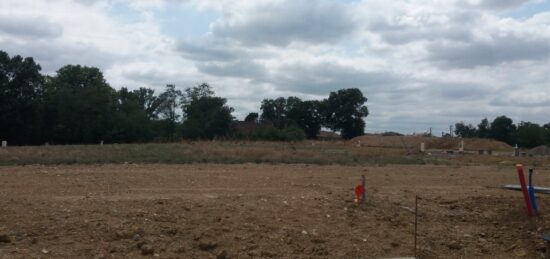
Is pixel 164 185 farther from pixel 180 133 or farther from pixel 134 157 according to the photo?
pixel 180 133

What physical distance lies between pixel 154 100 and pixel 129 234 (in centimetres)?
10382

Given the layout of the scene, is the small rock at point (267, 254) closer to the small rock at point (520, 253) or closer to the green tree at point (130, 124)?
the small rock at point (520, 253)

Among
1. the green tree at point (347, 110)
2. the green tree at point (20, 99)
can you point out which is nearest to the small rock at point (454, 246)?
the green tree at point (20, 99)

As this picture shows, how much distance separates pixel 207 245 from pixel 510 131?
334 ft

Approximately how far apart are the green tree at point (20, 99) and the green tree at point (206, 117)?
21515 millimetres

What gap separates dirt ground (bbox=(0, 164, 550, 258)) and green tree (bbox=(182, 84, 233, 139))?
70954mm

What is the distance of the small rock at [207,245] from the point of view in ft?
25.7

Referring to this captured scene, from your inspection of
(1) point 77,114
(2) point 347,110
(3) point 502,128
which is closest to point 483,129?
(3) point 502,128

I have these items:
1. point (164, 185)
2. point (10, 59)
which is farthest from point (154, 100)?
point (164, 185)

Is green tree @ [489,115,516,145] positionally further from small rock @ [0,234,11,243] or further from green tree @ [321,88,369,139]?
small rock @ [0,234,11,243]

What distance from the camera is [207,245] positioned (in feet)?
25.7

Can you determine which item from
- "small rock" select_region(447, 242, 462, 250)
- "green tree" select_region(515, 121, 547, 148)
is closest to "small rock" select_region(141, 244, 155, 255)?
"small rock" select_region(447, 242, 462, 250)

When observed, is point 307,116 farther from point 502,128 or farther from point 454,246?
point 454,246

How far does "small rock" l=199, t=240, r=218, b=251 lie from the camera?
7820mm
